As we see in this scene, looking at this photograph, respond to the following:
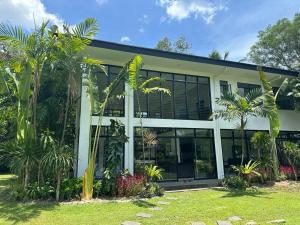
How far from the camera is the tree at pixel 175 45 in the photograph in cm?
3165

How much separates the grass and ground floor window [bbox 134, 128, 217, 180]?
352 centimetres

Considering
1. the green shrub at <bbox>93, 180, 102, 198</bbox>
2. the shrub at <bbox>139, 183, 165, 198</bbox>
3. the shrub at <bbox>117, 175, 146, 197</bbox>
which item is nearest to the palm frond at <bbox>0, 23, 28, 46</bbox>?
the green shrub at <bbox>93, 180, 102, 198</bbox>

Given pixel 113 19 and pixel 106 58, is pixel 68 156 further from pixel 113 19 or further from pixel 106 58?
pixel 113 19

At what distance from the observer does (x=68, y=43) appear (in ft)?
28.7

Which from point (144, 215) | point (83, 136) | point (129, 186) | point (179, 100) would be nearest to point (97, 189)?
point (129, 186)

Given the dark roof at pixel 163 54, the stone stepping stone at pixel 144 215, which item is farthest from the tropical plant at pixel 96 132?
the stone stepping stone at pixel 144 215

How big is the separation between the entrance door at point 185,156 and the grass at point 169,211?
13.2 feet

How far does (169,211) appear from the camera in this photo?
290 inches

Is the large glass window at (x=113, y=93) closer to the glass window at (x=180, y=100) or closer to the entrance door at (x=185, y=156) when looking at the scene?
the glass window at (x=180, y=100)

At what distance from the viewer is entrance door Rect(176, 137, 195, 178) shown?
1355 centimetres

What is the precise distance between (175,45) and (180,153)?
70.2 ft

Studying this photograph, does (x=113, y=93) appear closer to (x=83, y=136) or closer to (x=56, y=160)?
(x=83, y=136)

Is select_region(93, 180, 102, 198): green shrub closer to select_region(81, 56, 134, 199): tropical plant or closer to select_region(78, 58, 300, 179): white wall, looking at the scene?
select_region(81, 56, 134, 199): tropical plant

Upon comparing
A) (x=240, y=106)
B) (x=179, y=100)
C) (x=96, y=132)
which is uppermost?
(x=179, y=100)
